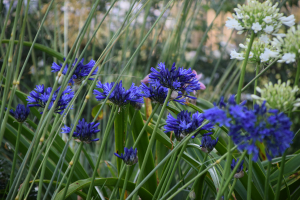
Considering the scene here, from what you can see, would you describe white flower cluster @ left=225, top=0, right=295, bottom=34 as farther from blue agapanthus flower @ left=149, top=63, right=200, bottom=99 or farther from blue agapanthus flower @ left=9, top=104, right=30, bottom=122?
blue agapanthus flower @ left=9, top=104, right=30, bottom=122

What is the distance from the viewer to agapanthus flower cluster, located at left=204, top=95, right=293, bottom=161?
0.90 feet

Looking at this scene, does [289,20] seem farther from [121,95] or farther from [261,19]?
[121,95]

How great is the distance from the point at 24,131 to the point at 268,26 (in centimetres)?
58

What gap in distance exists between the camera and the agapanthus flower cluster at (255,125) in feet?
0.90

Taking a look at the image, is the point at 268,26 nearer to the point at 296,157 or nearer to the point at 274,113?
the point at 274,113

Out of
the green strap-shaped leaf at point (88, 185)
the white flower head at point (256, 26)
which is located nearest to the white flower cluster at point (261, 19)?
the white flower head at point (256, 26)

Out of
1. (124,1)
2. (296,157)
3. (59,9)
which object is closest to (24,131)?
(296,157)

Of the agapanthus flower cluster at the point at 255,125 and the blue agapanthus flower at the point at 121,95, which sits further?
the blue agapanthus flower at the point at 121,95

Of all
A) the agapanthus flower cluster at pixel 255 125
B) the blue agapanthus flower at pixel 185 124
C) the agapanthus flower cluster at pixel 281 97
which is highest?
the agapanthus flower cluster at pixel 281 97

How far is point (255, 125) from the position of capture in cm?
29

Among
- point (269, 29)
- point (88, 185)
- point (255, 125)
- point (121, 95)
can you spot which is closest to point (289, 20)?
point (269, 29)

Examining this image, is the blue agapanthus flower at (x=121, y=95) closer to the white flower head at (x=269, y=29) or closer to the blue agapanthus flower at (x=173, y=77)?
the blue agapanthus flower at (x=173, y=77)

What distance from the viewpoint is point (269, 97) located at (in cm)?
32

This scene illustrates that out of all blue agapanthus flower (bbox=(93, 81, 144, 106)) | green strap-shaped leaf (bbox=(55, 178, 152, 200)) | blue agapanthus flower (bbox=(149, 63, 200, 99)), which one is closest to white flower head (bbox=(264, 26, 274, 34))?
blue agapanthus flower (bbox=(149, 63, 200, 99))
